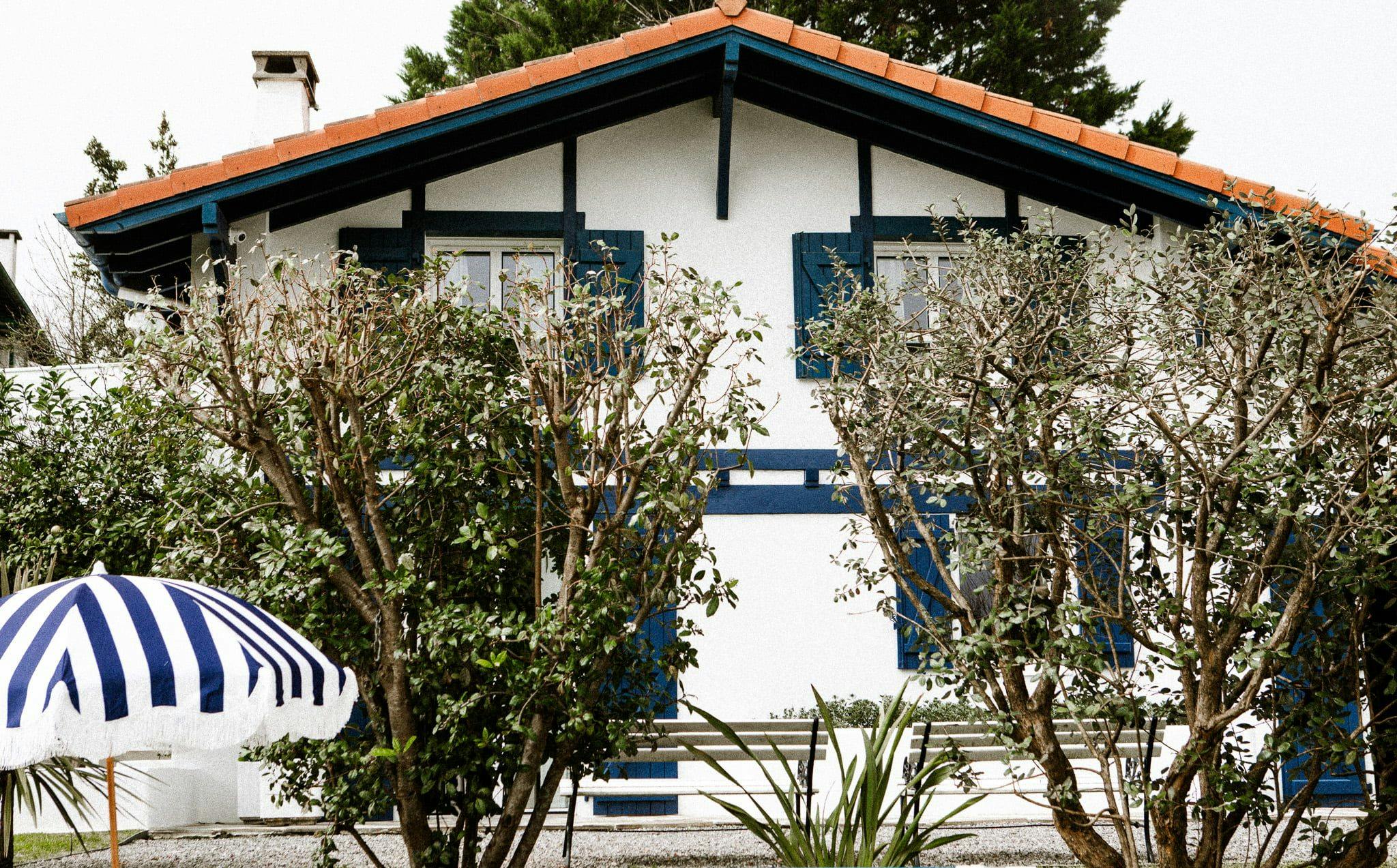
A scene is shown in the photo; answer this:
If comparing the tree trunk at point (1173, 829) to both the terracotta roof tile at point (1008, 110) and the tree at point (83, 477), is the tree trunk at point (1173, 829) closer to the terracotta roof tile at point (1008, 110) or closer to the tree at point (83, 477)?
the tree at point (83, 477)

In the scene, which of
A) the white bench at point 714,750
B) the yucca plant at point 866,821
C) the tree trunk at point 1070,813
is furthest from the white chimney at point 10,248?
the tree trunk at point 1070,813

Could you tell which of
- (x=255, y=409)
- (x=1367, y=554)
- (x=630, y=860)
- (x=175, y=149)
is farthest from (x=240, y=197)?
(x=175, y=149)

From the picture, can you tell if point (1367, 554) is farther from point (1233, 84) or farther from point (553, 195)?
point (1233, 84)

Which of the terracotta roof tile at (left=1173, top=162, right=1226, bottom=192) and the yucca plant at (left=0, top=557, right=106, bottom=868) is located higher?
the terracotta roof tile at (left=1173, top=162, right=1226, bottom=192)

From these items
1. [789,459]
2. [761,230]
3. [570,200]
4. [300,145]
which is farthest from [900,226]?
[300,145]

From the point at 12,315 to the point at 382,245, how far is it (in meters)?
17.5

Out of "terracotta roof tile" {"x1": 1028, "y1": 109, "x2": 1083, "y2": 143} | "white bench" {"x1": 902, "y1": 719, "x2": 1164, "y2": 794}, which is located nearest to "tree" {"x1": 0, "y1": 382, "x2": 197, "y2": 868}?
"white bench" {"x1": 902, "y1": 719, "x2": 1164, "y2": 794}

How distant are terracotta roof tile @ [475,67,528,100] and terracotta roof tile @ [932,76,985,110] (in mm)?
3054

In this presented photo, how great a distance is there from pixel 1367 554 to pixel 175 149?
22.0 m

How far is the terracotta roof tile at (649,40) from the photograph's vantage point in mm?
9336

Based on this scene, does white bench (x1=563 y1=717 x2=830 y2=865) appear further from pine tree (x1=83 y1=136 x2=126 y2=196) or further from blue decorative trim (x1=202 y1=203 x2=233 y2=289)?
pine tree (x1=83 y1=136 x2=126 y2=196)

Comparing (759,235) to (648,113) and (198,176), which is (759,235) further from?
(198,176)

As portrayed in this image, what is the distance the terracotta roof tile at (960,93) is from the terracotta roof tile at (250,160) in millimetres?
4843

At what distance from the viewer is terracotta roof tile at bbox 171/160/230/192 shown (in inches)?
344
